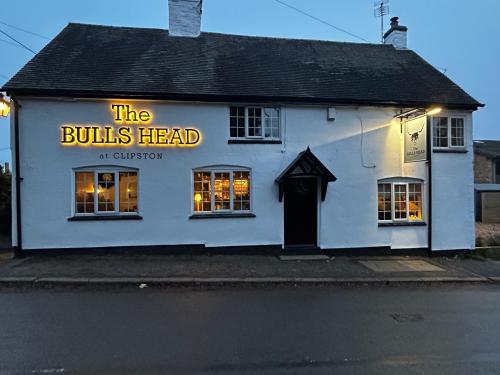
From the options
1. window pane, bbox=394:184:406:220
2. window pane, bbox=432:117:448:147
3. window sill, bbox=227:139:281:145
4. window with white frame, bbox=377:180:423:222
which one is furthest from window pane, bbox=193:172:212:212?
window pane, bbox=432:117:448:147

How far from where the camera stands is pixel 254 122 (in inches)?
496

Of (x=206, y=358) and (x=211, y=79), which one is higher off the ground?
(x=211, y=79)

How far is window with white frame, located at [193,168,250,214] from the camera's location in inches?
483

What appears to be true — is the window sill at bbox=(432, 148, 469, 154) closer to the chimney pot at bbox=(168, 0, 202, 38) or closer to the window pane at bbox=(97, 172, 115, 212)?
the chimney pot at bbox=(168, 0, 202, 38)

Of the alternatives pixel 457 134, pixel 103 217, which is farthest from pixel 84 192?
pixel 457 134

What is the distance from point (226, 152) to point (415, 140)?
5.84m

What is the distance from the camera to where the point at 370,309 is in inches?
282

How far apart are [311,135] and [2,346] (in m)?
9.86

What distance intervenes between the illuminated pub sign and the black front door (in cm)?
337

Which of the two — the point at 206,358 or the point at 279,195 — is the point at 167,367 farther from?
the point at 279,195

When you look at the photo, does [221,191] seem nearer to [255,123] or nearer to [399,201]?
[255,123]

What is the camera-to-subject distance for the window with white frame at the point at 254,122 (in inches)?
492

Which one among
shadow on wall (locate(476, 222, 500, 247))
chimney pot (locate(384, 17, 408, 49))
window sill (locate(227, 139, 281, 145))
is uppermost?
chimney pot (locate(384, 17, 408, 49))

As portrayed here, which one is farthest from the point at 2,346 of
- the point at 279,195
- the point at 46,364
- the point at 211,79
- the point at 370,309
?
the point at 211,79
